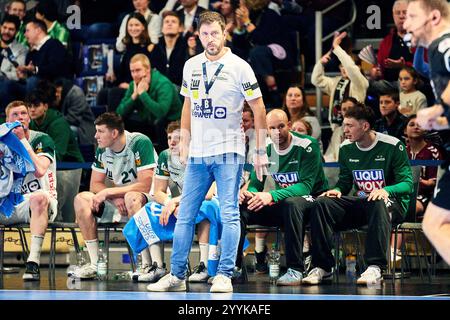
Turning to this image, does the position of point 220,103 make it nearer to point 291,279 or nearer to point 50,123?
point 291,279

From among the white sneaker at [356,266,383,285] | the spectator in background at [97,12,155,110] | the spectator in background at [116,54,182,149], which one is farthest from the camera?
the spectator in background at [97,12,155,110]

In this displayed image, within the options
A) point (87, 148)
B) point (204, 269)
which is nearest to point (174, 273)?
point (204, 269)

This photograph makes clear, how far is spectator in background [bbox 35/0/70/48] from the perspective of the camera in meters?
13.8

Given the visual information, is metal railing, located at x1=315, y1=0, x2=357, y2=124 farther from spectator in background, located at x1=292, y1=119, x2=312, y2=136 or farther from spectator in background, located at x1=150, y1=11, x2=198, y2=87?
spectator in background, located at x1=292, y1=119, x2=312, y2=136

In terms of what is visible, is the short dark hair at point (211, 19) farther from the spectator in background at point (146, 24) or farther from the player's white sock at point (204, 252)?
the spectator in background at point (146, 24)

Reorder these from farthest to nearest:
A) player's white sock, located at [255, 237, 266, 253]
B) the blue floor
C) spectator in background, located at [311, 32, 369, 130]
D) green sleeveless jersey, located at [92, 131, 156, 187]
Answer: spectator in background, located at [311, 32, 369, 130] < player's white sock, located at [255, 237, 266, 253] < green sleeveless jersey, located at [92, 131, 156, 187] < the blue floor

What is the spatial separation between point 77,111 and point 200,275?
13.1ft

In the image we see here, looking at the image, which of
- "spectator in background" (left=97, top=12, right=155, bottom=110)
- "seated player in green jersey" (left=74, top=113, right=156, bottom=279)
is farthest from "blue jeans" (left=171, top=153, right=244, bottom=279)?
"spectator in background" (left=97, top=12, right=155, bottom=110)

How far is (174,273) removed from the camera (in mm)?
8047

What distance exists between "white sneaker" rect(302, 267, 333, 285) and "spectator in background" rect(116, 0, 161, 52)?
5.09 metres

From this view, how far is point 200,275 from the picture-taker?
9.23m

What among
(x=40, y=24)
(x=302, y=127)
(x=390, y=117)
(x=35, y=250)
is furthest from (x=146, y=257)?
(x=40, y=24)

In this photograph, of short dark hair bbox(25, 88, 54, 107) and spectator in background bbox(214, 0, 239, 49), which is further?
spectator in background bbox(214, 0, 239, 49)
